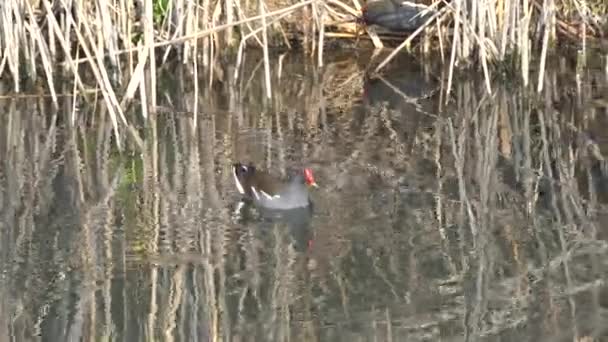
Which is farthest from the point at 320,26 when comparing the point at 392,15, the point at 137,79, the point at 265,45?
the point at 137,79

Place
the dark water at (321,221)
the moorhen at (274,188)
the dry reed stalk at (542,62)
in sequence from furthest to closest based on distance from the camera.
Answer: the dry reed stalk at (542,62)
the moorhen at (274,188)
the dark water at (321,221)

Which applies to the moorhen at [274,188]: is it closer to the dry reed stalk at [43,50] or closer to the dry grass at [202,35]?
the dry grass at [202,35]

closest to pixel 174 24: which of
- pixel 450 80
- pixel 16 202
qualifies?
pixel 450 80

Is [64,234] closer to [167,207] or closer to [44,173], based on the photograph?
[167,207]

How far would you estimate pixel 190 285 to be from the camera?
534 centimetres

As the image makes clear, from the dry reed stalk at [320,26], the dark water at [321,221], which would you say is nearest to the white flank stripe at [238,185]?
the dark water at [321,221]

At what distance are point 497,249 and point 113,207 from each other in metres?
1.81

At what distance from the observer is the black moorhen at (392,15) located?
10.5 metres

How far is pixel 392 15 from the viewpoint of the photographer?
1052cm

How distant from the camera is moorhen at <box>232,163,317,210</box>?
6.18 metres

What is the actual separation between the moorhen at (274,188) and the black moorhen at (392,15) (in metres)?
4.21

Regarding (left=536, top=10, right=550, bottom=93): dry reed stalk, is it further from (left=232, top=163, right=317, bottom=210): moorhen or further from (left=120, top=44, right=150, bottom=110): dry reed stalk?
(left=232, top=163, right=317, bottom=210): moorhen

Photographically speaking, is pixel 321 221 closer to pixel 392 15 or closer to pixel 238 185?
pixel 238 185

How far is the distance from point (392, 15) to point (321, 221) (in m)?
4.67
